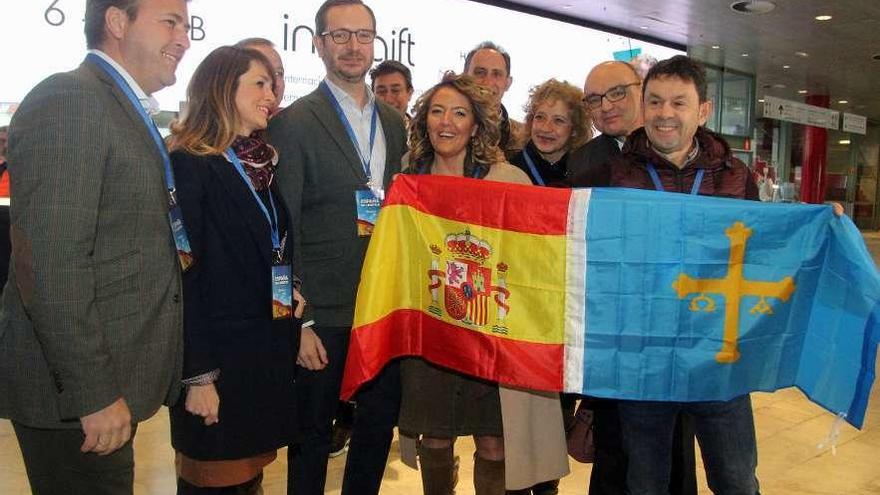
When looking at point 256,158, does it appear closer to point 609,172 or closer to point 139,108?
point 139,108

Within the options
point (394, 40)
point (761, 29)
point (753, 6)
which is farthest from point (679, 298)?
point (761, 29)

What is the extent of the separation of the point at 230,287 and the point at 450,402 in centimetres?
83

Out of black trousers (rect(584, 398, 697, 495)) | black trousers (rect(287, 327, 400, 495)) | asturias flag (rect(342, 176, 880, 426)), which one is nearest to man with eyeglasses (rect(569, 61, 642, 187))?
asturias flag (rect(342, 176, 880, 426))

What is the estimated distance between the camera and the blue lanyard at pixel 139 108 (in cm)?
145

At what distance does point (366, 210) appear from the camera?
2.21 m

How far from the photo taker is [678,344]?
187cm

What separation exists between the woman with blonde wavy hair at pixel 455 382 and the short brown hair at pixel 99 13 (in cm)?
102

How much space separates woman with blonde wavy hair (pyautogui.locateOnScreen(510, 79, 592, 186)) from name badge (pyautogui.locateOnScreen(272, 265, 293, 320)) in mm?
1142

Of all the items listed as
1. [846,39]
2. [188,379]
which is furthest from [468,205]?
[846,39]

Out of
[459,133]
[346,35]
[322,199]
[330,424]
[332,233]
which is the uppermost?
[346,35]

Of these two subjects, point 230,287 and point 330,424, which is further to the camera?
point 330,424

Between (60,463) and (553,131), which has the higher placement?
(553,131)

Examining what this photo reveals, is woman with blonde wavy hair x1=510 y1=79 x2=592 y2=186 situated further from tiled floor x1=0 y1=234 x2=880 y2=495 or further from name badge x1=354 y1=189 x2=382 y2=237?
tiled floor x1=0 y1=234 x2=880 y2=495

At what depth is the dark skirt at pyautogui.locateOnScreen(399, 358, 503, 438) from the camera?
7.36ft
